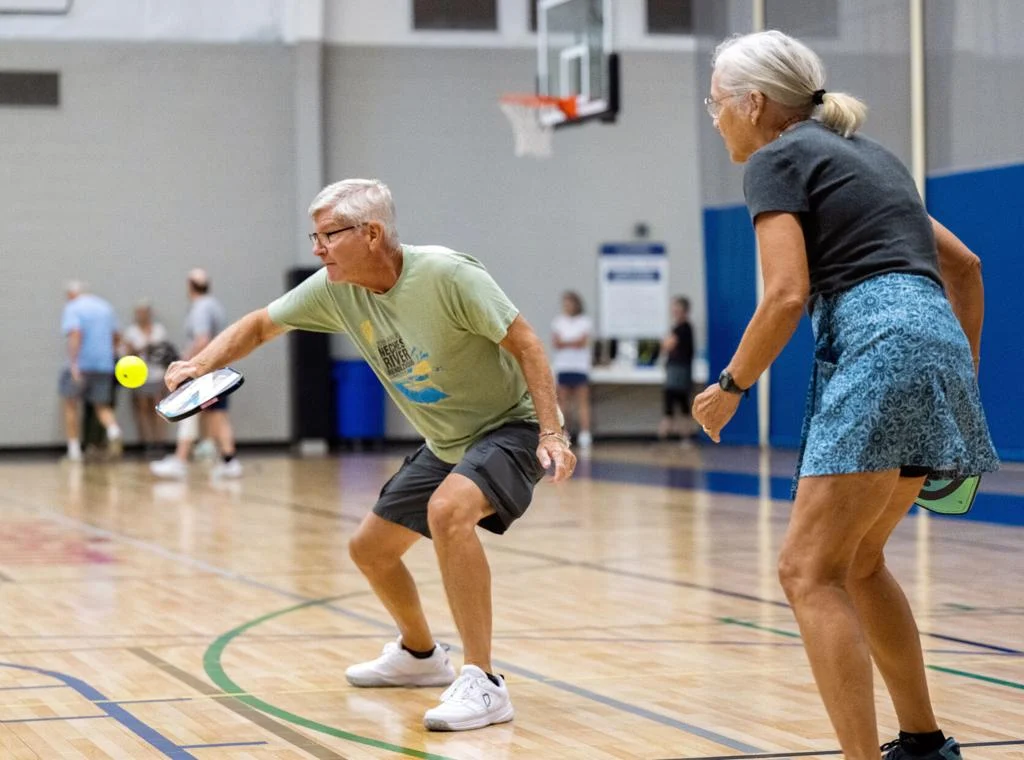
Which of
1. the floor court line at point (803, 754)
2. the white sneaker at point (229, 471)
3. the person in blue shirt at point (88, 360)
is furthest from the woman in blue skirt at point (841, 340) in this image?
the person in blue shirt at point (88, 360)

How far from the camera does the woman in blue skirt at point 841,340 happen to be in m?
3.12

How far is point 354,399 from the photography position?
61.1ft

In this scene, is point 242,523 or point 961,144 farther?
point 961,144

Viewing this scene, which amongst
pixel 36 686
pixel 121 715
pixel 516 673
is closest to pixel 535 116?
pixel 516 673

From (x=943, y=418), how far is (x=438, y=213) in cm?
1623

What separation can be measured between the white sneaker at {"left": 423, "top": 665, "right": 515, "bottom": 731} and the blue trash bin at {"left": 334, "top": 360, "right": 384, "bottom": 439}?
14.3 metres

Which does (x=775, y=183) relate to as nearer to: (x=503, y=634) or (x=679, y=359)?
(x=503, y=634)

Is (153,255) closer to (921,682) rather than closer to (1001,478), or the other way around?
(1001,478)

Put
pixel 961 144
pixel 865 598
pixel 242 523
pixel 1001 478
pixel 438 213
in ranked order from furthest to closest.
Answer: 1. pixel 438 213
2. pixel 961 144
3. pixel 1001 478
4. pixel 242 523
5. pixel 865 598

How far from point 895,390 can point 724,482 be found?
388 inches

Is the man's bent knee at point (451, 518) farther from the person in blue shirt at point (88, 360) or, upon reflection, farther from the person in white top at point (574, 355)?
the person in white top at point (574, 355)

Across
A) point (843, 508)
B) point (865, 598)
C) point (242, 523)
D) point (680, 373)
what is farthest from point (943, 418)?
point (680, 373)

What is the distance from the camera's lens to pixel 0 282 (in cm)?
1783

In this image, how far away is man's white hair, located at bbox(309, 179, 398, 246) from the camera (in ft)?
14.3
